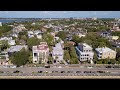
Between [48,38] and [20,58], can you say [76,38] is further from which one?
[20,58]

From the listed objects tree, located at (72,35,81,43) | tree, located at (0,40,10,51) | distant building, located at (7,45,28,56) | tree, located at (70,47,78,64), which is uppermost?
tree, located at (72,35,81,43)

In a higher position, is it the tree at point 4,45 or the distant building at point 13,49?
the tree at point 4,45

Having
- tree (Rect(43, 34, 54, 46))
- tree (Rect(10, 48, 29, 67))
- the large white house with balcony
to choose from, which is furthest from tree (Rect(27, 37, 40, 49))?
tree (Rect(10, 48, 29, 67))

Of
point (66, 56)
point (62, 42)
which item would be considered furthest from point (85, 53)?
point (62, 42)

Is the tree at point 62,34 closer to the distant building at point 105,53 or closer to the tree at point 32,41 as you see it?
the tree at point 32,41

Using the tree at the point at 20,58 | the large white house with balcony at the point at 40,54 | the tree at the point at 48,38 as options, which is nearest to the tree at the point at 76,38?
the tree at the point at 48,38

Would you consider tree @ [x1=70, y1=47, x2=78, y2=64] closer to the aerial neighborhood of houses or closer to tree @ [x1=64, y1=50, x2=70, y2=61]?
the aerial neighborhood of houses
